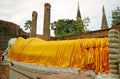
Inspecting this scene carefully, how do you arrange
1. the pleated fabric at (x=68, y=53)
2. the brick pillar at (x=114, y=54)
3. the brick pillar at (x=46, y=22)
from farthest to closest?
the brick pillar at (x=46, y=22) → the pleated fabric at (x=68, y=53) → the brick pillar at (x=114, y=54)

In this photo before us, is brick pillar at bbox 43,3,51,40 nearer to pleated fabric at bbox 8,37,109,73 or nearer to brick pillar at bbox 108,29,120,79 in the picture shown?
pleated fabric at bbox 8,37,109,73

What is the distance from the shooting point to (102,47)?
6238 mm

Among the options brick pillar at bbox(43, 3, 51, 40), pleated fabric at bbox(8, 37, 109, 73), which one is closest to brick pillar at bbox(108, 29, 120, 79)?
pleated fabric at bbox(8, 37, 109, 73)

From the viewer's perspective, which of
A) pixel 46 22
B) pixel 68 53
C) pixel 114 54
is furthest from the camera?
pixel 46 22

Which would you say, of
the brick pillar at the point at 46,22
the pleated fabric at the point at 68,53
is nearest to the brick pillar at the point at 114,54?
the pleated fabric at the point at 68,53

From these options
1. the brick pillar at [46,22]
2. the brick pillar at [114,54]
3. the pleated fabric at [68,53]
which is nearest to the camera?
the brick pillar at [114,54]

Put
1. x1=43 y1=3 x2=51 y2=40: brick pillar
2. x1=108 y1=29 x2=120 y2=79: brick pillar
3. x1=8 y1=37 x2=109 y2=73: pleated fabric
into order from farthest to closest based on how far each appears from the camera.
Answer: x1=43 y1=3 x2=51 y2=40: brick pillar → x1=8 y1=37 x2=109 y2=73: pleated fabric → x1=108 y1=29 x2=120 y2=79: brick pillar

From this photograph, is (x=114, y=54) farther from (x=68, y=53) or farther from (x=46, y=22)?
(x=46, y=22)

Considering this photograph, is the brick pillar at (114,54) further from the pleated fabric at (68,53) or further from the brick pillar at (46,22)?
the brick pillar at (46,22)

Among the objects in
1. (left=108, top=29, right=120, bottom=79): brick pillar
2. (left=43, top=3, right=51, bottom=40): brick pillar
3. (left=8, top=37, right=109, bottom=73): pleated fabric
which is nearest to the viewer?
(left=108, top=29, right=120, bottom=79): brick pillar

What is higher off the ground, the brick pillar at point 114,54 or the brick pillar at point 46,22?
the brick pillar at point 46,22

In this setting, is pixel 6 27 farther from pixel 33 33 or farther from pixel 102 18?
pixel 102 18

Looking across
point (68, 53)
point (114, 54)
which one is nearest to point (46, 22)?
point (68, 53)

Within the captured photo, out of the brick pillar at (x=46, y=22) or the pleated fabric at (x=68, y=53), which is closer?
the pleated fabric at (x=68, y=53)
